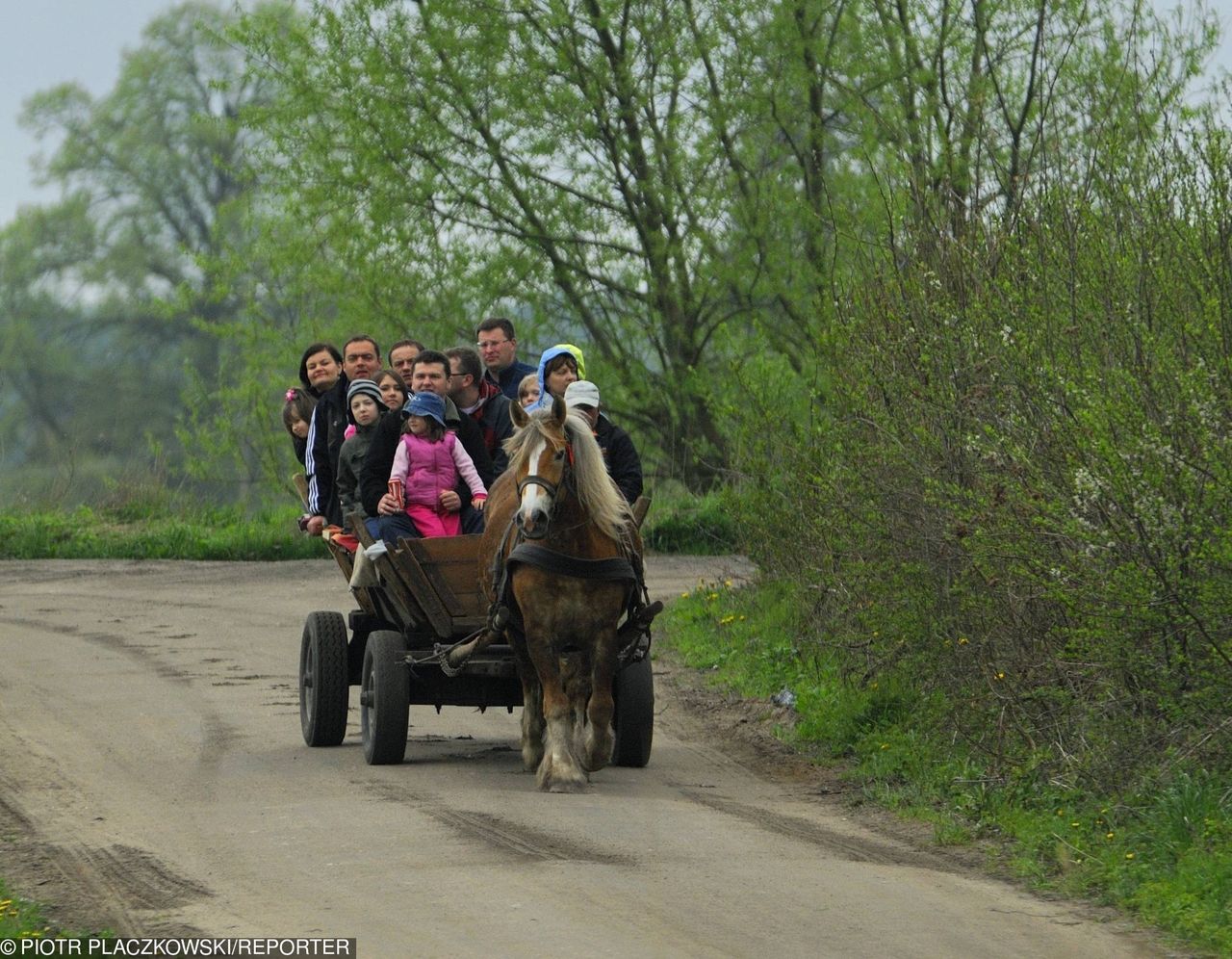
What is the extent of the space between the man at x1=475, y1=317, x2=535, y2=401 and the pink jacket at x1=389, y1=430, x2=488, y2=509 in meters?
1.05

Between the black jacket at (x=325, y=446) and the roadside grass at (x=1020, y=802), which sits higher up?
the black jacket at (x=325, y=446)

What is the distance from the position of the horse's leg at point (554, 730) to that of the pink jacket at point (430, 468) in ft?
4.25

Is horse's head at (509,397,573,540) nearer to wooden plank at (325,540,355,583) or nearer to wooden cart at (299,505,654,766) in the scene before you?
wooden cart at (299,505,654,766)

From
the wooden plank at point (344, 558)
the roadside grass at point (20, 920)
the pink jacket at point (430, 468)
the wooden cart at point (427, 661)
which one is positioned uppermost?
the pink jacket at point (430, 468)

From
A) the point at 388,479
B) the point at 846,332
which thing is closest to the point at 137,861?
the point at 388,479

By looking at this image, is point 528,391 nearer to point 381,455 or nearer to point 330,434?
point 381,455

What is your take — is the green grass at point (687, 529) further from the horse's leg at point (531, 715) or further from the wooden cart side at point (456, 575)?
the horse's leg at point (531, 715)

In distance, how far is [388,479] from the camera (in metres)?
9.69

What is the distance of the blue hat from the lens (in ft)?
31.2

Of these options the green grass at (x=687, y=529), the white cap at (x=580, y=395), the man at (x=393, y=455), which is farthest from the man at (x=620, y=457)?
the green grass at (x=687, y=529)

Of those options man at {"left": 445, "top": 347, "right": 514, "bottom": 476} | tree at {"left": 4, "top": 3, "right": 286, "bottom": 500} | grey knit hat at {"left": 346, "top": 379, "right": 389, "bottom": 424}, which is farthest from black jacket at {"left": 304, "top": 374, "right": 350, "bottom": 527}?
A: tree at {"left": 4, "top": 3, "right": 286, "bottom": 500}

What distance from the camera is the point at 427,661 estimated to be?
930 cm

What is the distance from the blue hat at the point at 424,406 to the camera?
952 cm

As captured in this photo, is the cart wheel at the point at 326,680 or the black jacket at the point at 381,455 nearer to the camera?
the black jacket at the point at 381,455
